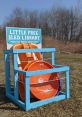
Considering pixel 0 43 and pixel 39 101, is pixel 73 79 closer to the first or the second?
pixel 39 101

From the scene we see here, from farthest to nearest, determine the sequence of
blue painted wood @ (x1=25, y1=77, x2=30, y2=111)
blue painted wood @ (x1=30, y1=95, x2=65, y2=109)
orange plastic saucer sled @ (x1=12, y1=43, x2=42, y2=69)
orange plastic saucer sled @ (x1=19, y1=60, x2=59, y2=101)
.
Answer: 1. orange plastic saucer sled @ (x1=12, y1=43, x2=42, y2=69)
2. orange plastic saucer sled @ (x1=19, y1=60, x2=59, y2=101)
3. blue painted wood @ (x1=30, y1=95, x2=65, y2=109)
4. blue painted wood @ (x1=25, y1=77, x2=30, y2=111)

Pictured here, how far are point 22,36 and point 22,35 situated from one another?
23mm

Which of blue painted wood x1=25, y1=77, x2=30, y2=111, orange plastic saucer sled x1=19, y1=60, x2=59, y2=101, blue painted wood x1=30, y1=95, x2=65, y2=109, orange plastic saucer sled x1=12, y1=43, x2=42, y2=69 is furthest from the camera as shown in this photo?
orange plastic saucer sled x1=12, y1=43, x2=42, y2=69

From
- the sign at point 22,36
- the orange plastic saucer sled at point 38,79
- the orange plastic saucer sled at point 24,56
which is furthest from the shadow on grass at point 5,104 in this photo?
the sign at point 22,36

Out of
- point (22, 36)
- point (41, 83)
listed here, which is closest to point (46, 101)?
point (41, 83)

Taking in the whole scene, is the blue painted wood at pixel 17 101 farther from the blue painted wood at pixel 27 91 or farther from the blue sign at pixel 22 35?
the blue sign at pixel 22 35

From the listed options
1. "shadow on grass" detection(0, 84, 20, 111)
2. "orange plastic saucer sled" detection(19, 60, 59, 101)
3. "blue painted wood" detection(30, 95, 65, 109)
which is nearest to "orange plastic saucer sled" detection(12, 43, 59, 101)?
"orange plastic saucer sled" detection(19, 60, 59, 101)

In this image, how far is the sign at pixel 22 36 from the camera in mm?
5117

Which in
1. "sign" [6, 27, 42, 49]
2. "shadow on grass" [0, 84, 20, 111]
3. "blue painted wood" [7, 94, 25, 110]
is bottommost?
"shadow on grass" [0, 84, 20, 111]

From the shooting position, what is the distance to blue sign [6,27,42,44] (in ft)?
16.8

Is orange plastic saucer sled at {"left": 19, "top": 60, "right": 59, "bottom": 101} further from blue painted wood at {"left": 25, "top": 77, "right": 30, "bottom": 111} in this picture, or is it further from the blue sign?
the blue sign

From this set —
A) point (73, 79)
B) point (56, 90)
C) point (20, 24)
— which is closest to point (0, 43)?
point (20, 24)

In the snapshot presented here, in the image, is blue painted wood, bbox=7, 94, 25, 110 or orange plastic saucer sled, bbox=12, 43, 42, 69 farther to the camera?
orange plastic saucer sled, bbox=12, 43, 42, 69

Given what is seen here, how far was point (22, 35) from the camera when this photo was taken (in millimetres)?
5250
